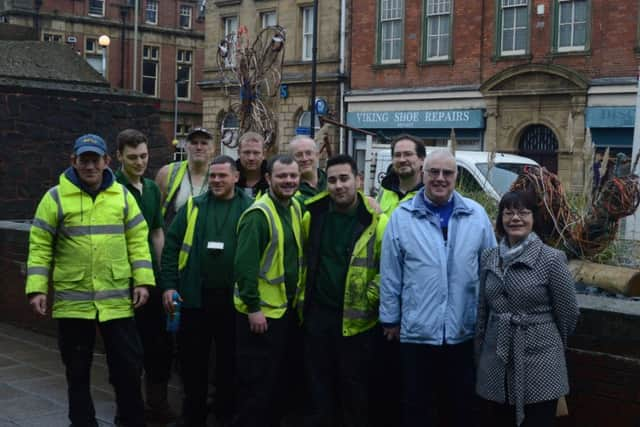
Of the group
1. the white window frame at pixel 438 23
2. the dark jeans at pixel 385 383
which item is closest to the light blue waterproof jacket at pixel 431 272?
the dark jeans at pixel 385 383

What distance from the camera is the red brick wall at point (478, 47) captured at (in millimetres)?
26922

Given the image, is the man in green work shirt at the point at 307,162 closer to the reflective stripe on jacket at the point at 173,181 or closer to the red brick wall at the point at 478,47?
the reflective stripe on jacket at the point at 173,181

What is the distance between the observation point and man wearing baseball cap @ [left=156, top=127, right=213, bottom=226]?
276 inches

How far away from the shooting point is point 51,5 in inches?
2130

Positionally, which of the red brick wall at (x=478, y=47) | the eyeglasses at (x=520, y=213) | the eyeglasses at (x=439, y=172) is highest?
the red brick wall at (x=478, y=47)

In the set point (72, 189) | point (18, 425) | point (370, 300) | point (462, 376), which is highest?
point (72, 189)

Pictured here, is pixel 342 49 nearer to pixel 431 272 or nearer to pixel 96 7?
pixel 96 7

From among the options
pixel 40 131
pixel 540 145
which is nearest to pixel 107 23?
pixel 540 145

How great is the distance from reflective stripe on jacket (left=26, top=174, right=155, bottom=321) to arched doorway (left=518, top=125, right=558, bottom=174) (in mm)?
23613

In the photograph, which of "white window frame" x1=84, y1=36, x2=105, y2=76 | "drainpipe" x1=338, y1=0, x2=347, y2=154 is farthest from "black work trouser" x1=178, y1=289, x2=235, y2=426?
"white window frame" x1=84, y1=36, x2=105, y2=76

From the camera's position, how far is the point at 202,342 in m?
6.35

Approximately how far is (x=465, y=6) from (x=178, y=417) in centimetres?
2609

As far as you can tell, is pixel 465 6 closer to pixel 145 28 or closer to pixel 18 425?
pixel 18 425

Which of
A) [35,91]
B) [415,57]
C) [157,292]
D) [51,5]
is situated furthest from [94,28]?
[157,292]
